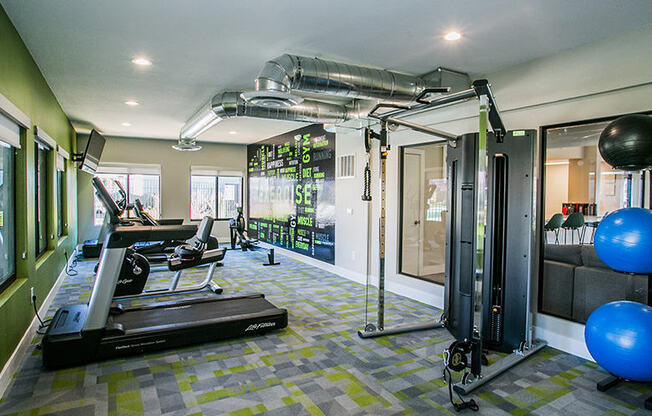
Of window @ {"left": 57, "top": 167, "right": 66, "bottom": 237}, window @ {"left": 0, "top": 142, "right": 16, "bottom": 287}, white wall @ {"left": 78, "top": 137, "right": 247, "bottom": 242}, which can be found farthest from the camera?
white wall @ {"left": 78, "top": 137, "right": 247, "bottom": 242}

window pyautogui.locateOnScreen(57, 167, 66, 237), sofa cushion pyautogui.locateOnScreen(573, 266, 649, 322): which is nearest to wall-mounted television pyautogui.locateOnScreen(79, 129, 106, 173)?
window pyautogui.locateOnScreen(57, 167, 66, 237)

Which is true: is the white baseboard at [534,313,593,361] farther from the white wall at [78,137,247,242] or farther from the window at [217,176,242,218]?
the window at [217,176,242,218]

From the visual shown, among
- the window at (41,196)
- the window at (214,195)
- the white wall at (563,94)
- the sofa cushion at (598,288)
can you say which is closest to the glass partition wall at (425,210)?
the white wall at (563,94)

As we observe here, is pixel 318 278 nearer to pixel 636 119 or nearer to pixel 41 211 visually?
pixel 41 211

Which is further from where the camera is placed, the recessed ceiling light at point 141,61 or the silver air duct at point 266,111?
the silver air duct at point 266,111

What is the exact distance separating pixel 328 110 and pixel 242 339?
3.24m

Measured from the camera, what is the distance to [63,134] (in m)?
6.56

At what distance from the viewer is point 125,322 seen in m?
3.60

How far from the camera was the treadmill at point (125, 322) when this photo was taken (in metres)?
3.08

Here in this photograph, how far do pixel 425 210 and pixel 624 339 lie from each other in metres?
3.79

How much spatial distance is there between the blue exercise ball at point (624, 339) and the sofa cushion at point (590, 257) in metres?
1.00

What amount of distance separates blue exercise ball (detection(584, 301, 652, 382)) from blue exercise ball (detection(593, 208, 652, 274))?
282 mm

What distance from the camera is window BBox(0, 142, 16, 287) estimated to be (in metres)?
3.26

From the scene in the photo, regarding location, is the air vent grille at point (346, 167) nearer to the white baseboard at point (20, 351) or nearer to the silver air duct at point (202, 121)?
the silver air duct at point (202, 121)
